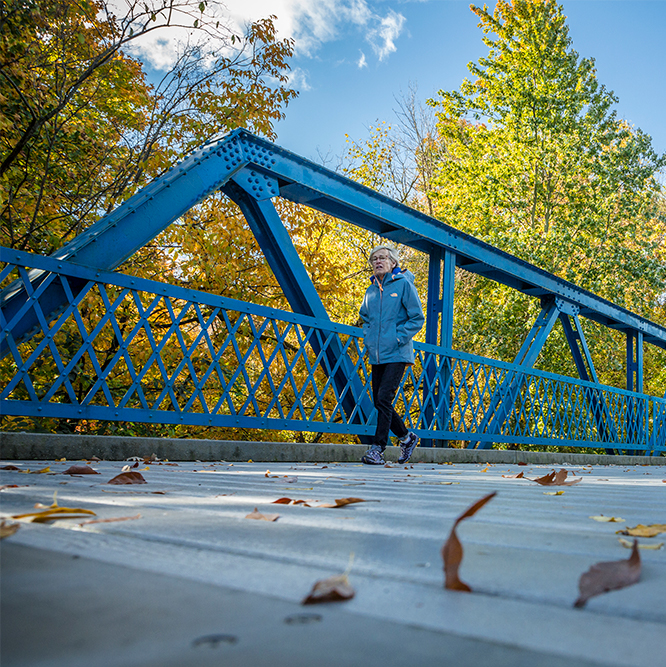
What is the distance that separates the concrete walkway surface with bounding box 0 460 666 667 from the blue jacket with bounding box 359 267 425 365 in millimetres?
3758

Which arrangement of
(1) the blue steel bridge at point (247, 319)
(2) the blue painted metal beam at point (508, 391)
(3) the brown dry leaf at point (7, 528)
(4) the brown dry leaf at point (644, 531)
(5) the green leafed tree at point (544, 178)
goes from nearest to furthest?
(3) the brown dry leaf at point (7, 528) → (4) the brown dry leaf at point (644, 531) → (1) the blue steel bridge at point (247, 319) → (2) the blue painted metal beam at point (508, 391) → (5) the green leafed tree at point (544, 178)

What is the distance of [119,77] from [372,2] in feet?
42.5

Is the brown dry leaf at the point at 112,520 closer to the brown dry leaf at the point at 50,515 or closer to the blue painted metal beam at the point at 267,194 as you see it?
the brown dry leaf at the point at 50,515

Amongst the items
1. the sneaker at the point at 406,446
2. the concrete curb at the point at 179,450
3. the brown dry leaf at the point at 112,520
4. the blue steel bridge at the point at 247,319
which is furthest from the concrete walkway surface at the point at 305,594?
the sneaker at the point at 406,446

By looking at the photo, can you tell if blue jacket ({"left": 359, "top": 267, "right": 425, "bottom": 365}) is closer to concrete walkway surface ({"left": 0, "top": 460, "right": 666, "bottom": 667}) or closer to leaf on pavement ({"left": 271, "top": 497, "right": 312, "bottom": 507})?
leaf on pavement ({"left": 271, "top": 497, "right": 312, "bottom": 507})

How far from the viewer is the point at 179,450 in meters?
5.05

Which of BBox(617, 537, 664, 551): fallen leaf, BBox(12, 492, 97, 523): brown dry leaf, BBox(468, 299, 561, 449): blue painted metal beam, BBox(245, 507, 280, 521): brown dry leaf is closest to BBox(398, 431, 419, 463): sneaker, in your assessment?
BBox(468, 299, 561, 449): blue painted metal beam

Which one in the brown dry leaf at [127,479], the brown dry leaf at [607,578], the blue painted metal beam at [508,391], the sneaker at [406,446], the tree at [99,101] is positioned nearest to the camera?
the brown dry leaf at [607,578]

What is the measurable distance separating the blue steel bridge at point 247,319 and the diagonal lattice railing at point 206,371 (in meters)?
0.02

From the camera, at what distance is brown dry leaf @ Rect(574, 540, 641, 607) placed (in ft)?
3.11

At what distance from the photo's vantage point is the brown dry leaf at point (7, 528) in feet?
3.98

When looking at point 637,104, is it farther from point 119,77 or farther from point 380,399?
point 380,399

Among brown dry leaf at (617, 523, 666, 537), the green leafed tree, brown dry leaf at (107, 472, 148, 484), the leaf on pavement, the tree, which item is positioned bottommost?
brown dry leaf at (107, 472, 148, 484)

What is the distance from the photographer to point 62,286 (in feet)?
14.3
